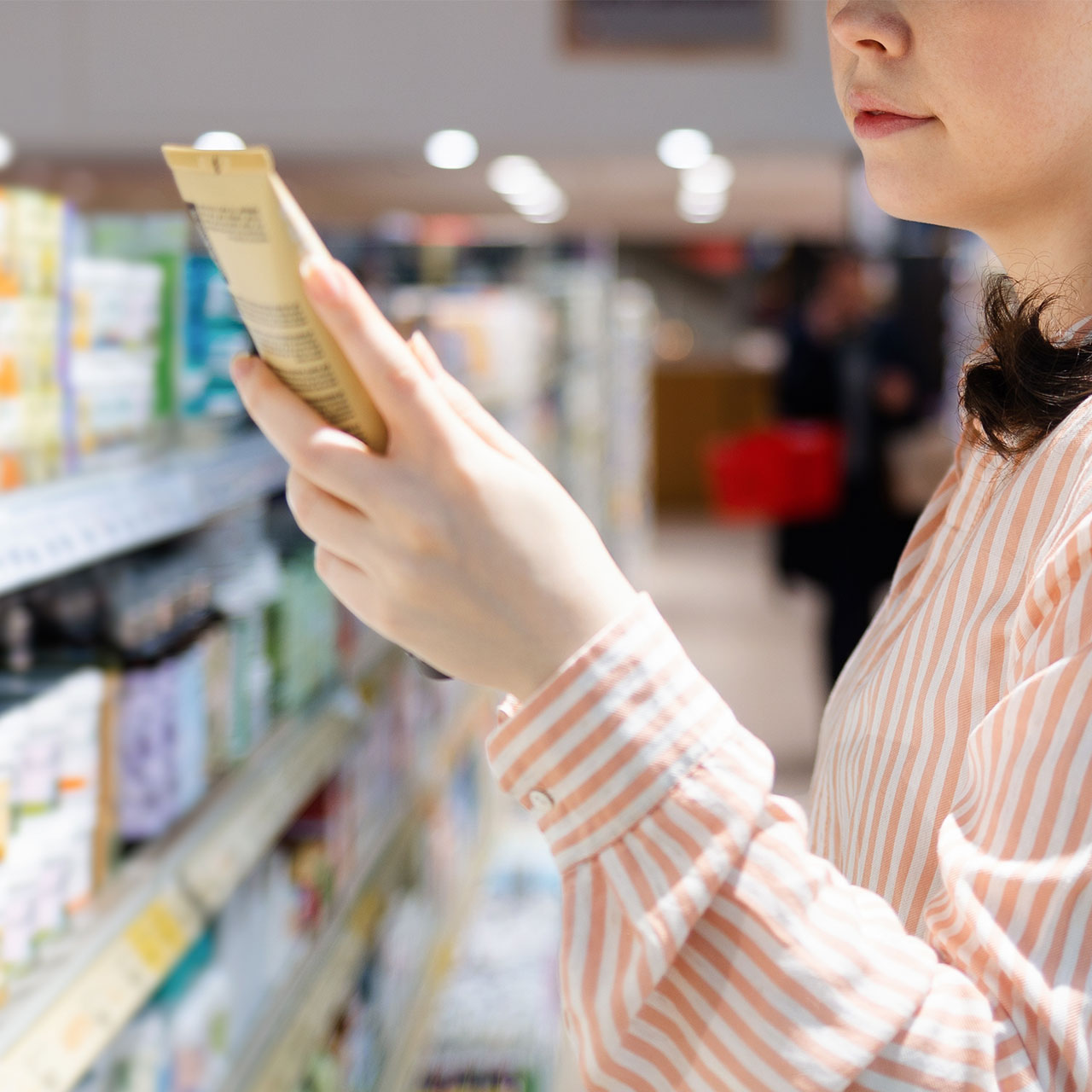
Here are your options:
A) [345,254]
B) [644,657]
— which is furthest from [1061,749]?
[345,254]

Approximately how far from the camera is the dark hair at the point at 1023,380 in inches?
28.5

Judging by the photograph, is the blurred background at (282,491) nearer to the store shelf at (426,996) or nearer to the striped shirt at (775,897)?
the store shelf at (426,996)

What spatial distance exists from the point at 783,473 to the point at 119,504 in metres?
3.34

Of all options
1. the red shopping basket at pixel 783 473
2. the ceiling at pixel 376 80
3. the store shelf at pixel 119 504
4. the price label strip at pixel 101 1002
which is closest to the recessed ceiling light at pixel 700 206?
the red shopping basket at pixel 783 473

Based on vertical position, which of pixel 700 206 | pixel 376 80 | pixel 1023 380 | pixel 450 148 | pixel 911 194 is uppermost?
pixel 700 206

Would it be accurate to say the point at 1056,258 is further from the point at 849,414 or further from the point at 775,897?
the point at 849,414

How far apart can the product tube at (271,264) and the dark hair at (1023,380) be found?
0.39m

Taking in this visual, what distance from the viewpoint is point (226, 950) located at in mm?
1728

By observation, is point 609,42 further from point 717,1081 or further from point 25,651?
point 717,1081

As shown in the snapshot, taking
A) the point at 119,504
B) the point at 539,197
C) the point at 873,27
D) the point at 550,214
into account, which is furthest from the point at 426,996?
the point at 550,214

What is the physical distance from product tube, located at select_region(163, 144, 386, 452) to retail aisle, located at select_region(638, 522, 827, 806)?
3.75m

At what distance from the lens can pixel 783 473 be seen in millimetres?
4406

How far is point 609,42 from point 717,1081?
2.41 meters

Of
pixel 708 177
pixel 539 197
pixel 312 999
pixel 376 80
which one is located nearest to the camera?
pixel 312 999
